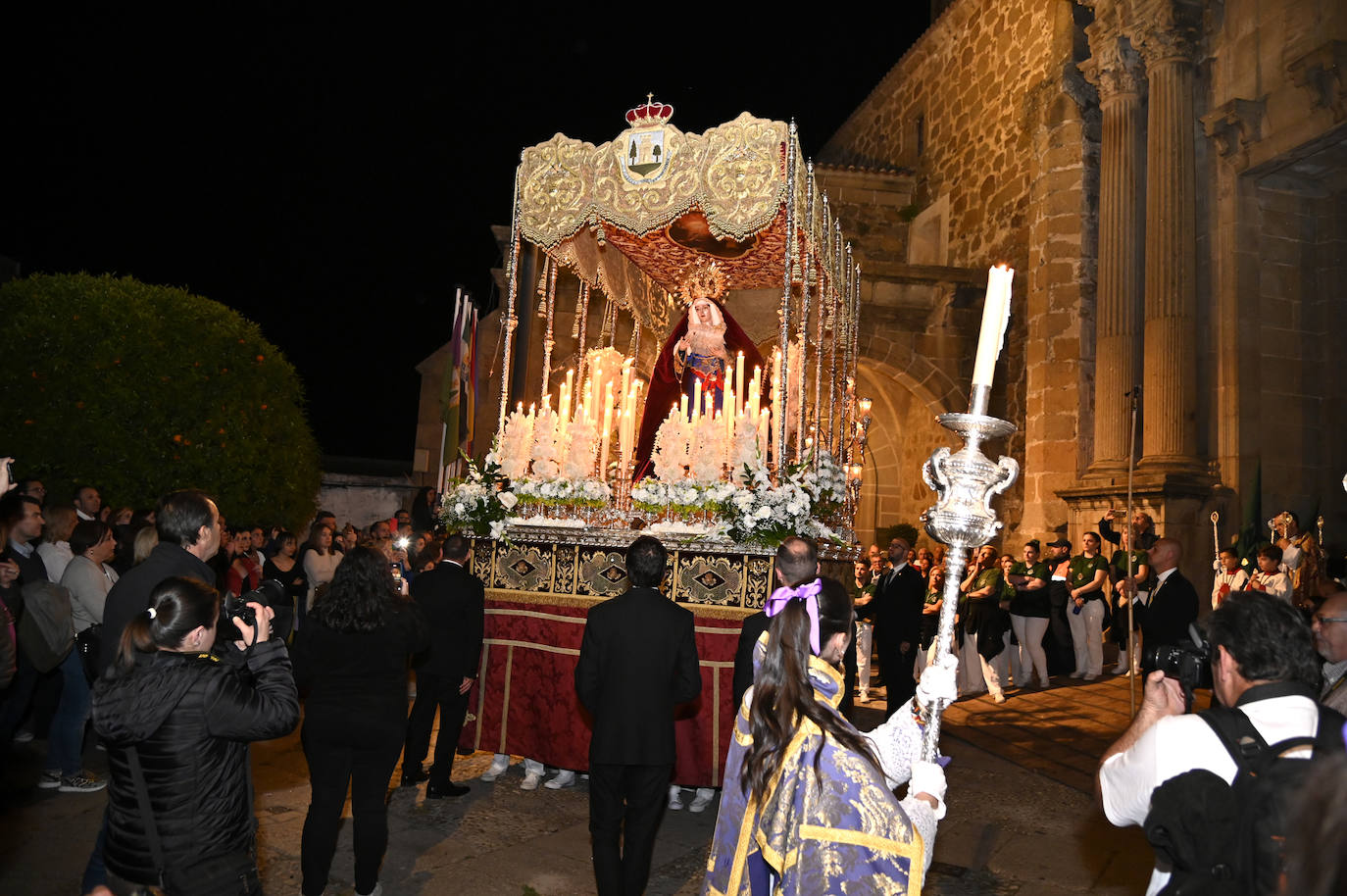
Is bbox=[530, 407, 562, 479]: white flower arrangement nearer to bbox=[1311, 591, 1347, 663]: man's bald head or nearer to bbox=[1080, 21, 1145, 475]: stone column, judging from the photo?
bbox=[1311, 591, 1347, 663]: man's bald head

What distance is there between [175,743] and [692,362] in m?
6.72

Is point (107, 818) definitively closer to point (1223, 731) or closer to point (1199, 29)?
point (1223, 731)

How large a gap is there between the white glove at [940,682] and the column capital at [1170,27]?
50.5 feet

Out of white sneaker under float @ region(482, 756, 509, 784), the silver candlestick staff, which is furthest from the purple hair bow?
white sneaker under float @ region(482, 756, 509, 784)

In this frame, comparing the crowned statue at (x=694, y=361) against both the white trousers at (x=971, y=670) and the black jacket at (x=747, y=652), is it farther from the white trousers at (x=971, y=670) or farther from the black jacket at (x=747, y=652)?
the white trousers at (x=971, y=670)

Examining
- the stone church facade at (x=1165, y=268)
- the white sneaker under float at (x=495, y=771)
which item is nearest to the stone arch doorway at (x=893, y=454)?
the stone church facade at (x=1165, y=268)

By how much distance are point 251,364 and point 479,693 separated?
33.8 ft

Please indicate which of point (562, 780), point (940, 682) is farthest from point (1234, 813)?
point (562, 780)

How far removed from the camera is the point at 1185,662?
8.18ft

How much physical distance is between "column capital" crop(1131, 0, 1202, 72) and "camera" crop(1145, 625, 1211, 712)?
1494cm

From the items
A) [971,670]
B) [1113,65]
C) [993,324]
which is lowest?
[971,670]

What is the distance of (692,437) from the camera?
7.57 meters

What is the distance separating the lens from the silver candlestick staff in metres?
2.36

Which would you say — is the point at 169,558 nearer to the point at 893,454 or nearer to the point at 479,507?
the point at 479,507
